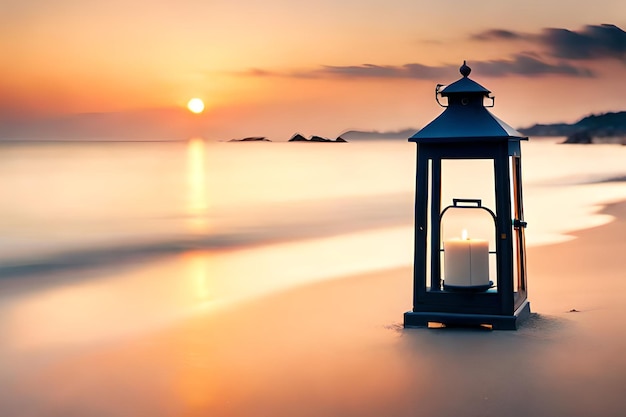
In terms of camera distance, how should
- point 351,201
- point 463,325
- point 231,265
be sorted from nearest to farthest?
point 463,325 → point 231,265 → point 351,201

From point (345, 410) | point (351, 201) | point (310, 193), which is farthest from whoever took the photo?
point (310, 193)

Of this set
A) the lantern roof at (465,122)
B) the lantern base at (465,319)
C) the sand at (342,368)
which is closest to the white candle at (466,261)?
the lantern base at (465,319)

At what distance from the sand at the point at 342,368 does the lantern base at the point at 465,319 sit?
0.06 meters

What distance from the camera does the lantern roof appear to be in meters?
5.50

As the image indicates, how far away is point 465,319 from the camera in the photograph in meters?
5.59

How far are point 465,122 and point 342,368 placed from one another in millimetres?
1677

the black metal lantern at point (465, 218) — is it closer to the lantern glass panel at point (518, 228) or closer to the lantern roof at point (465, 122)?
the lantern roof at point (465, 122)

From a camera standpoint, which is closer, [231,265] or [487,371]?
[487,371]

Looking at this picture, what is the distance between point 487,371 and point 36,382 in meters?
2.51

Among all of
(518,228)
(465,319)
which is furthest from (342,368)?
(518,228)

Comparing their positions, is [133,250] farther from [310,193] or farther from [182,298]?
[310,193]

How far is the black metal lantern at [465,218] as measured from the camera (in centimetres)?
555

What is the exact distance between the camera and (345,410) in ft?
14.2

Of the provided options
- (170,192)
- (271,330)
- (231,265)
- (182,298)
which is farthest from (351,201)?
(271,330)
